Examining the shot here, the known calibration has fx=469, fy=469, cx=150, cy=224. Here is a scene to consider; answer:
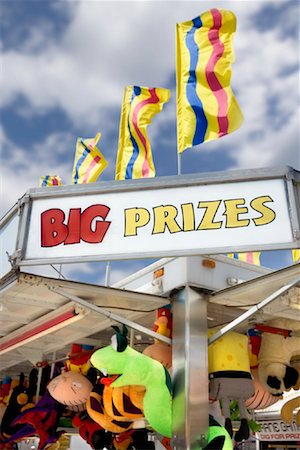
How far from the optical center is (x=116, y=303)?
18.0 feet

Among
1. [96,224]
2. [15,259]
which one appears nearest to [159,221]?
[96,224]

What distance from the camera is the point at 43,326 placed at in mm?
6062

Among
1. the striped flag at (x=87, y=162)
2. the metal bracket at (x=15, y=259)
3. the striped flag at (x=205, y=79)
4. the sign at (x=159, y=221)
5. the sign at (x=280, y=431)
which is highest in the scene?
the striped flag at (x=87, y=162)

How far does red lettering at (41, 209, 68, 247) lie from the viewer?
4621 millimetres

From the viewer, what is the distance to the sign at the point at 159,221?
4270mm

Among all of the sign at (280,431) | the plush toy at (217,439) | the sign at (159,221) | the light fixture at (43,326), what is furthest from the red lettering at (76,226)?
the sign at (280,431)

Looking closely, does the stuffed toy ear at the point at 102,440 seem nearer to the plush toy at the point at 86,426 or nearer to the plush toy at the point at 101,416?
the plush toy at the point at 86,426

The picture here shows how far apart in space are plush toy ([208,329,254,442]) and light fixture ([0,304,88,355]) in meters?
1.54

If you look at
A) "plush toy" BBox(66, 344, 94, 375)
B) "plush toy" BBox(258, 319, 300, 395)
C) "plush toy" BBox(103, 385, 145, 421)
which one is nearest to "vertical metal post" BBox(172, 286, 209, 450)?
"plush toy" BBox(103, 385, 145, 421)

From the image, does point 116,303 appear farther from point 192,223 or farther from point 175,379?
point 192,223

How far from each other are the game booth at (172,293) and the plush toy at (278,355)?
0.02 m

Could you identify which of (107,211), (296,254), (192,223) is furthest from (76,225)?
(296,254)

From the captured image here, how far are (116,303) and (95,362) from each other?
1074mm

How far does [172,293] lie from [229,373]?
1.04 metres
